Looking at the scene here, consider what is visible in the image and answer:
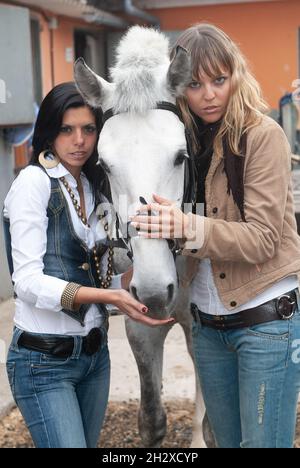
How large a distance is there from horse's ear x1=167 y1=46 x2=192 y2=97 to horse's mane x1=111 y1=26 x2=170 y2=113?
0.03 metres

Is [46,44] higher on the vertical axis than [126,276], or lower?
higher

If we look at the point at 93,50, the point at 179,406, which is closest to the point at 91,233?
the point at 179,406

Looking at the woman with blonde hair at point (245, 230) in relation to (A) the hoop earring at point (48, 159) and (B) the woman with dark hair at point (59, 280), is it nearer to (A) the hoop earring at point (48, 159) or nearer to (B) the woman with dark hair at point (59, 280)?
(B) the woman with dark hair at point (59, 280)

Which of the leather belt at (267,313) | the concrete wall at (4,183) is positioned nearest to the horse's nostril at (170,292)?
the leather belt at (267,313)

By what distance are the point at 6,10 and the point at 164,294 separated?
4.55m

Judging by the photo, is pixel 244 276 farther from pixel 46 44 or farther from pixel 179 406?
pixel 46 44

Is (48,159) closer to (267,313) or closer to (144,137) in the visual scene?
(144,137)

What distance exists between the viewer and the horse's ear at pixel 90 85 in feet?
6.64

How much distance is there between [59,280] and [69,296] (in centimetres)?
6

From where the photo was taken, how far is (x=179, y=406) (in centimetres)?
397

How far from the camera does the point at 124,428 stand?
12.2ft

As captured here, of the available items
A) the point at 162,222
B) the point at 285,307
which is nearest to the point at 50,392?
the point at 162,222

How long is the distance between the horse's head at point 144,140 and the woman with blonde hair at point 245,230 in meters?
0.06

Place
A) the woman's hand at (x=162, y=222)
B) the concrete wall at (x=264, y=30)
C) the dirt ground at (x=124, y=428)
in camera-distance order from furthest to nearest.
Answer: the concrete wall at (x=264, y=30), the dirt ground at (x=124, y=428), the woman's hand at (x=162, y=222)
